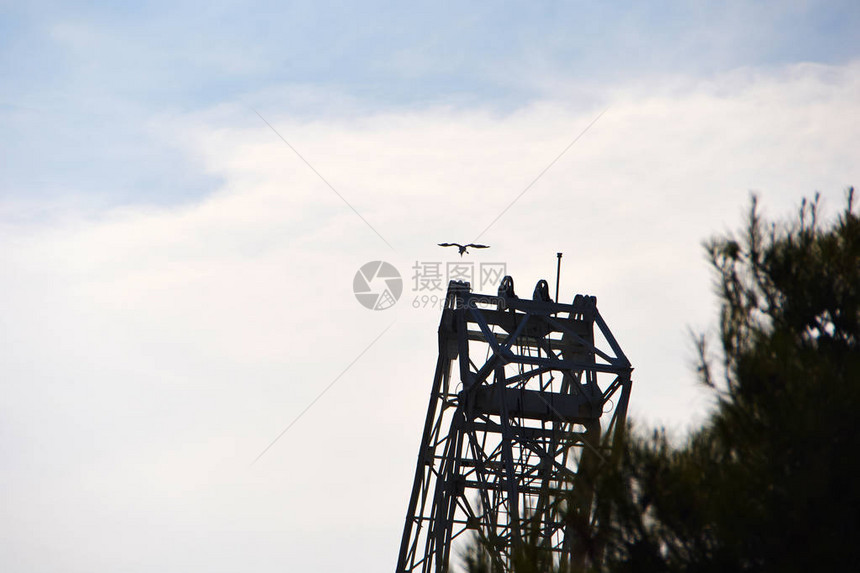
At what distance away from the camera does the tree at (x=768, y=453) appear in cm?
870

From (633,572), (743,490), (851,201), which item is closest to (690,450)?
(743,490)

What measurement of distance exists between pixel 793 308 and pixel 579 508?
314cm

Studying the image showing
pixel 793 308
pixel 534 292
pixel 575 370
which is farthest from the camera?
pixel 534 292

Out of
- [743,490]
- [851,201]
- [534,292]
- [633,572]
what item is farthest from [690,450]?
[534,292]

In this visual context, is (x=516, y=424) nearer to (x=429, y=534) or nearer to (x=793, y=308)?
(x=429, y=534)

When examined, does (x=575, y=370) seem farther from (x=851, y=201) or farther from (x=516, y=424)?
(x=851, y=201)

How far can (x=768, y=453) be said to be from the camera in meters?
9.09

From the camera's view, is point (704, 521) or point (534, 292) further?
point (534, 292)

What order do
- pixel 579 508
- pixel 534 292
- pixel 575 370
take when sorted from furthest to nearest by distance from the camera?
pixel 534 292 → pixel 575 370 → pixel 579 508

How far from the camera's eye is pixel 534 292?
20984 mm

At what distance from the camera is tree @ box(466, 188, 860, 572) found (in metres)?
8.70

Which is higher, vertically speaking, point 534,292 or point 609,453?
point 534,292

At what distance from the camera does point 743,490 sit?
8.94m

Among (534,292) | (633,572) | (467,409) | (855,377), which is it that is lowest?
(633,572)
